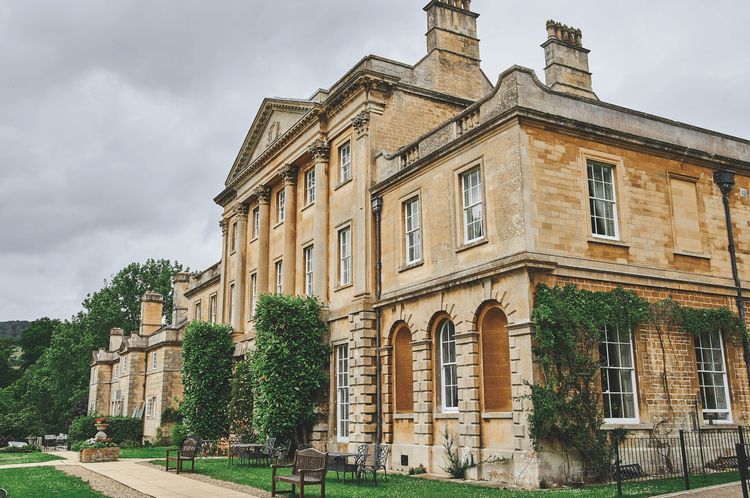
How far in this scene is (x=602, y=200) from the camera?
53.4 feet

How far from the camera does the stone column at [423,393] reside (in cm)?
1736

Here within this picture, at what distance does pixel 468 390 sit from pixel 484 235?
3828 millimetres

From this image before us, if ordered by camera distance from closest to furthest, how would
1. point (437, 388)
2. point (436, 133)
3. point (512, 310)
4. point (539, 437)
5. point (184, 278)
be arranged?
1. point (539, 437)
2. point (512, 310)
3. point (437, 388)
4. point (436, 133)
5. point (184, 278)

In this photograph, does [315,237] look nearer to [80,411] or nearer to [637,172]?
[637,172]

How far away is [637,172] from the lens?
16938 mm

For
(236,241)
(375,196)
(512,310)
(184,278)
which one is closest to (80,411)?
(184,278)

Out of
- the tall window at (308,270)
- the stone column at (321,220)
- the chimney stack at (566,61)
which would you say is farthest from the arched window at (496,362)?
the chimney stack at (566,61)

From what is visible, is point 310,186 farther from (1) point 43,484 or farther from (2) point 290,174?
(1) point 43,484

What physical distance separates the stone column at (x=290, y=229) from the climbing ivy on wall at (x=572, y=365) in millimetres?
13873

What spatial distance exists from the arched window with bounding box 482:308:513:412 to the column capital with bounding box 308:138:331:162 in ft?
36.0

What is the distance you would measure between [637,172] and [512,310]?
5541 mm

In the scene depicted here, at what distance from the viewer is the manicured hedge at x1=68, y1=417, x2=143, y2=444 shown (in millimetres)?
37750

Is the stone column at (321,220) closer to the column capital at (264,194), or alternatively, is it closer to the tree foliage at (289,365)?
the tree foliage at (289,365)

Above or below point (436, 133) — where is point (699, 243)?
below
